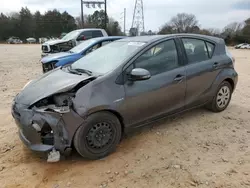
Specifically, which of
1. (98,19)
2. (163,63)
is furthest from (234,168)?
(98,19)

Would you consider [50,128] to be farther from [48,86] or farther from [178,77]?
[178,77]

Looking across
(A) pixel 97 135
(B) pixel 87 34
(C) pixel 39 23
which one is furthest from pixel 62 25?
(A) pixel 97 135

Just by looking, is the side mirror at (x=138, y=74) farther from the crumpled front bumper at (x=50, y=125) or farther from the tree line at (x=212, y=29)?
the tree line at (x=212, y=29)

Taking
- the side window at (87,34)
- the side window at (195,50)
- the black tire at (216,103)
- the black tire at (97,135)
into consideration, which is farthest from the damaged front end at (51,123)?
the side window at (87,34)

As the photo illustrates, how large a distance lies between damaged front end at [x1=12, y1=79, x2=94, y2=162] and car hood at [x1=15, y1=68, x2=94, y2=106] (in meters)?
0.06

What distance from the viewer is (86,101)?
9.44ft

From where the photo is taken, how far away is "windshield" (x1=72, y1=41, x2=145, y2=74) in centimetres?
339

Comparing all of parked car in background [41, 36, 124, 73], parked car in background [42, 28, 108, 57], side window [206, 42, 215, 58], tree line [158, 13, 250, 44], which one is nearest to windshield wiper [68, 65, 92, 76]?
side window [206, 42, 215, 58]

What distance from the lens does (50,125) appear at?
9.14 feet

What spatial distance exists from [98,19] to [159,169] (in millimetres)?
56467

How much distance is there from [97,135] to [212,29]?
170 ft

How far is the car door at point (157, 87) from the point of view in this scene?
3.27 meters

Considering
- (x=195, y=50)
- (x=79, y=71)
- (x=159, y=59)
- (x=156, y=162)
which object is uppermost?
(x=195, y=50)

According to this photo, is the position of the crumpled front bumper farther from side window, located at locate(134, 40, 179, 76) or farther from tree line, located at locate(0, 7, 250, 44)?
tree line, located at locate(0, 7, 250, 44)
